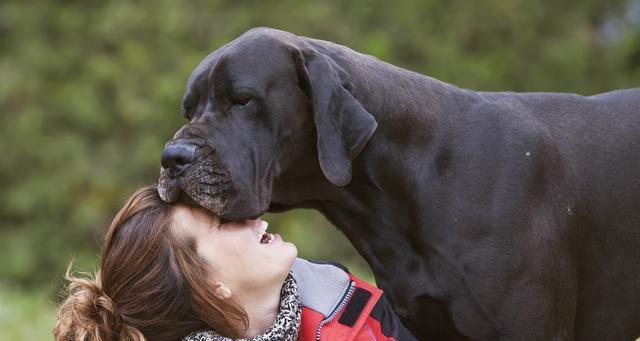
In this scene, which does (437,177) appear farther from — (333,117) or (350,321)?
(350,321)

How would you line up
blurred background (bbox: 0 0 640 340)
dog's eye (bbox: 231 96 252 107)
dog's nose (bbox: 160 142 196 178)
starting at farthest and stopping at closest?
blurred background (bbox: 0 0 640 340), dog's eye (bbox: 231 96 252 107), dog's nose (bbox: 160 142 196 178)

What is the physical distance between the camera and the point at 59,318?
12.8 ft

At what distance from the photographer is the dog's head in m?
3.38

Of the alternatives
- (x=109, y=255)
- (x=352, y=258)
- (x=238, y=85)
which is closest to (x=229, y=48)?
(x=238, y=85)

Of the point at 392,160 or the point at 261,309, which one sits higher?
the point at 392,160

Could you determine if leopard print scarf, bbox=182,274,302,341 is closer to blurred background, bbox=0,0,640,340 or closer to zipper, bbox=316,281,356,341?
zipper, bbox=316,281,356,341

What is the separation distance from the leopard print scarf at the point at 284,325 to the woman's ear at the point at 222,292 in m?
0.15

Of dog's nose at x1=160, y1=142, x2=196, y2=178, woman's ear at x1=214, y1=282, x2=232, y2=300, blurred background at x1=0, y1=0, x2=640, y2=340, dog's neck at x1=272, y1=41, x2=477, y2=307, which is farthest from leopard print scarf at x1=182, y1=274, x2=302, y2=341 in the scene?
blurred background at x1=0, y1=0, x2=640, y2=340

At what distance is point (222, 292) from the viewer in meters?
3.72

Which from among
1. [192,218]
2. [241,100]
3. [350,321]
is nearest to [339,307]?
[350,321]

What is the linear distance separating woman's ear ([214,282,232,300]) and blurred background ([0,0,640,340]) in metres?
6.91

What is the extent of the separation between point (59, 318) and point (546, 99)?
207 cm

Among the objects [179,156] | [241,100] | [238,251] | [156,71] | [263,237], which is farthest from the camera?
[156,71]

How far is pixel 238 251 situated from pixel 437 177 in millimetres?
769
